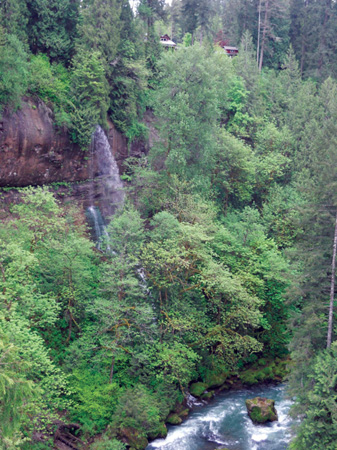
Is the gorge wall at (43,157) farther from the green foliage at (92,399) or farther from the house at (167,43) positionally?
the house at (167,43)

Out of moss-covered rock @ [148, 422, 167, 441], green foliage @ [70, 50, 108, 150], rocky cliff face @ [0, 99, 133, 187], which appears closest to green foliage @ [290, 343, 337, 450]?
moss-covered rock @ [148, 422, 167, 441]

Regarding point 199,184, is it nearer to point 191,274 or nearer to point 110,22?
point 191,274

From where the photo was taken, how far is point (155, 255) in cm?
2375

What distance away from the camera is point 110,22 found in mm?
32906

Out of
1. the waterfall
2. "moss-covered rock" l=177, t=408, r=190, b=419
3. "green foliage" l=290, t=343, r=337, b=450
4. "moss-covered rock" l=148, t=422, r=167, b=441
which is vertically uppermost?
the waterfall

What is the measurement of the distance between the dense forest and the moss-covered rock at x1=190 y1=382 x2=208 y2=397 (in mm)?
137

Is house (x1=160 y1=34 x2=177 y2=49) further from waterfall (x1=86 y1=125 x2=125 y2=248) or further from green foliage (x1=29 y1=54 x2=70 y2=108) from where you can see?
waterfall (x1=86 y1=125 x2=125 y2=248)

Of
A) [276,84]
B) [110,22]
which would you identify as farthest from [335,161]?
[276,84]

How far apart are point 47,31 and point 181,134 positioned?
14.0 meters

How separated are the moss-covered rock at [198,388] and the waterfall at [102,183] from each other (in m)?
13.3

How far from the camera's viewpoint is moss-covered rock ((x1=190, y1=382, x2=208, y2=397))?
24188 millimetres

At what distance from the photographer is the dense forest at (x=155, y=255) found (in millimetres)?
17719

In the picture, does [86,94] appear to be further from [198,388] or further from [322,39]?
[322,39]

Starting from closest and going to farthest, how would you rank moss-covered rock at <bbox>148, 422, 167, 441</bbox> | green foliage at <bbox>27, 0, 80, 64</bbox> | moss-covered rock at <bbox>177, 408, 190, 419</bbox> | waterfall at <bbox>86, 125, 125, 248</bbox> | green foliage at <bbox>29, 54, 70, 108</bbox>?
moss-covered rock at <bbox>148, 422, 167, 441</bbox> < moss-covered rock at <bbox>177, 408, 190, 419</bbox> < green foliage at <bbox>29, 54, 70, 108</bbox> < green foliage at <bbox>27, 0, 80, 64</bbox> < waterfall at <bbox>86, 125, 125, 248</bbox>
